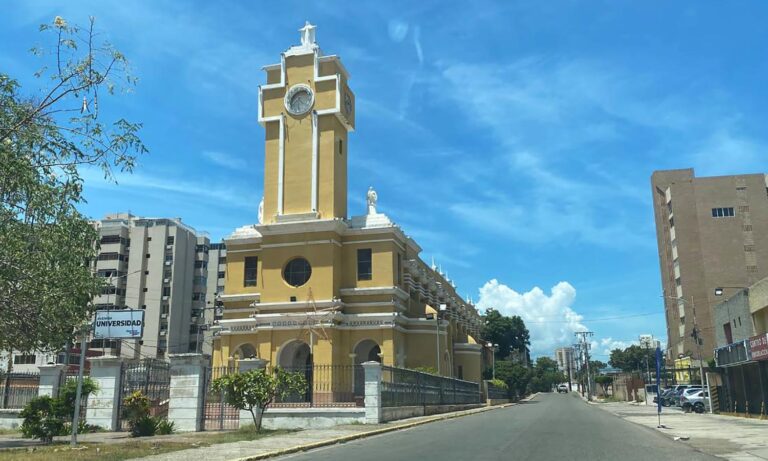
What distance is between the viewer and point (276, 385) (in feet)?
64.6

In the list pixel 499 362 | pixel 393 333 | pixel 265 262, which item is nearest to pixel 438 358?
pixel 393 333

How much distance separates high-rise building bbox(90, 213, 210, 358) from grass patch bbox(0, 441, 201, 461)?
6895 cm

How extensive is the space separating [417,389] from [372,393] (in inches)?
303

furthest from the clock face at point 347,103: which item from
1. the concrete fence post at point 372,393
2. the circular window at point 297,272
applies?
the concrete fence post at point 372,393

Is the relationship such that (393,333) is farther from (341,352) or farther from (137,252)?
(137,252)

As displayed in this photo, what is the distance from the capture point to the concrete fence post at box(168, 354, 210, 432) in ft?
68.6

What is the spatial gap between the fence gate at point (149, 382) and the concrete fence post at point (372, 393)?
715 cm

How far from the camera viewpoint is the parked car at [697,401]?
3950 centimetres

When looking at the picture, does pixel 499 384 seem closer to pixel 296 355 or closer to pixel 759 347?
pixel 296 355

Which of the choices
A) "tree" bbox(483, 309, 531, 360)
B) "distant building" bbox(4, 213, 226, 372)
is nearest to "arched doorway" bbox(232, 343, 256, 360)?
"distant building" bbox(4, 213, 226, 372)

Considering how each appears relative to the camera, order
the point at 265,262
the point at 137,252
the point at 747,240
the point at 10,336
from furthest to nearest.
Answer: the point at 137,252
the point at 747,240
the point at 265,262
the point at 10,336

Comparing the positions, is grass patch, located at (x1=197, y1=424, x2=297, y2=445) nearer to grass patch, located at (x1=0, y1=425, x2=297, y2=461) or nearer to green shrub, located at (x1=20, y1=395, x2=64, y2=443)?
grass patch, located at (x1=0, y1=425, x2=297, y2=461)

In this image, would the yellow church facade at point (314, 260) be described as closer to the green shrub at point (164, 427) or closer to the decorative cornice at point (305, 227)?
the decorative cornice at point (305, 227)

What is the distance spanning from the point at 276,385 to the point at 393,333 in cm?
1906
